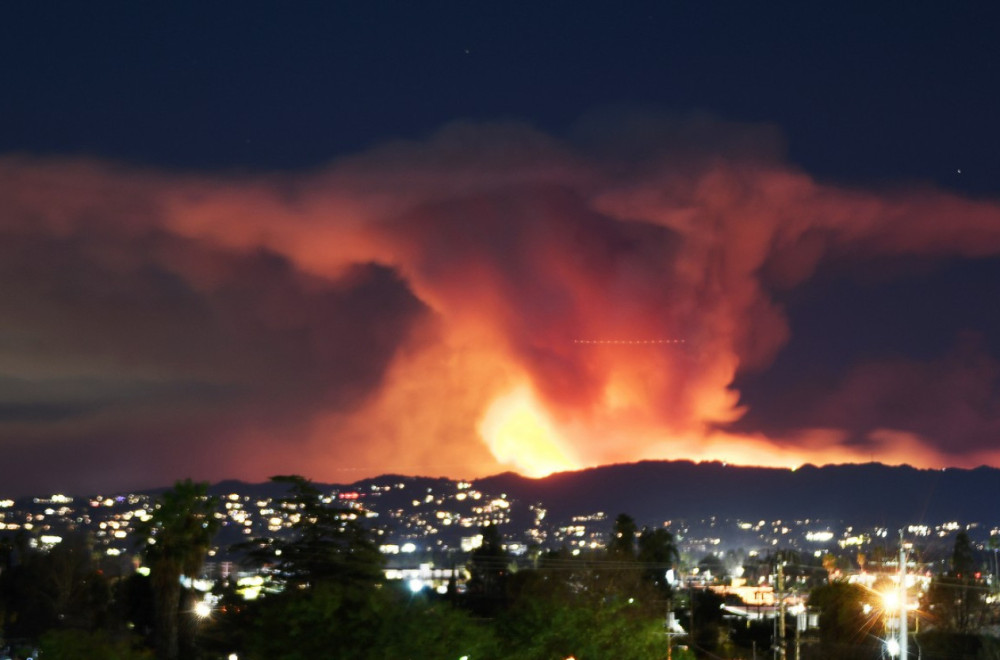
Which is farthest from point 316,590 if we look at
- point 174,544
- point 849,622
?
point 849,622

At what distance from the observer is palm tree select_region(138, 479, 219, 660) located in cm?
4650

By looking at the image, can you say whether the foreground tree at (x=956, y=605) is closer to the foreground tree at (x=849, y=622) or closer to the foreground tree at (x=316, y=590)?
the foreground tree at (x=849, y=622)

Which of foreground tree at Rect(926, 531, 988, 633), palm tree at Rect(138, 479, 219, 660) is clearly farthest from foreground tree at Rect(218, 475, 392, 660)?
foreground tree at Rect(926, 531, 988, 633)

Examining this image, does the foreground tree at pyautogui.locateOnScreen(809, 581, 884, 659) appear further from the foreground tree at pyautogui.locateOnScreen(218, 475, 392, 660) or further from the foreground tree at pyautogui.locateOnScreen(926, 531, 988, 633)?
the foreground tree at pyautogui.locateOnScreen(218, 475, 392, 660)

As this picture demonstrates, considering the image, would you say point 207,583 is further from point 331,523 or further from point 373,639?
point 373,639

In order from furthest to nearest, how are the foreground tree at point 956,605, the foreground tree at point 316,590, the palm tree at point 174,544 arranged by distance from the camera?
1. the foreground tree at point 956,605
2. the palm tree at point 174,544
3. the foreground tree at point 316,590

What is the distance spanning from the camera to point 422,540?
188 metres

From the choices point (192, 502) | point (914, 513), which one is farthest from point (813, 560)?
point (192, 502)

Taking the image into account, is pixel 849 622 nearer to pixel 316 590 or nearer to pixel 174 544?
pixel 174 544

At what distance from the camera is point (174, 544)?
158 ft

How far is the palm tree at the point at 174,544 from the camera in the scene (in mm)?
46500

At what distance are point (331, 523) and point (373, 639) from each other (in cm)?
1170

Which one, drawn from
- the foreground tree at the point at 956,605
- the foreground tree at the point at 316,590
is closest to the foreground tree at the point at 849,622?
the foreground tree at the point at 956,605

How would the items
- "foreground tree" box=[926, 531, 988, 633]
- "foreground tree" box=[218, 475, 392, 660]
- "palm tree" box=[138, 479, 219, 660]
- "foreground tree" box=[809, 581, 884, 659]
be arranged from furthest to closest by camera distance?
"foreground tree" box=[926, 531, 988, 633] < "foreground tree" box=[809, 581, 884, 659] < "palm tree" box=[138, 479, 219, 660] < "foreground tree" box=[218, 475, 392, 660]
